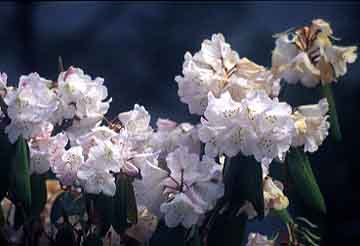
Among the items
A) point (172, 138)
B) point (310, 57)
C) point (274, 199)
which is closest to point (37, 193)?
point (172, 138)

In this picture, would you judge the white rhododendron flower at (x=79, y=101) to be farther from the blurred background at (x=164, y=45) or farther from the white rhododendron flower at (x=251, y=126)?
the blurred background at (x=164, y=45)

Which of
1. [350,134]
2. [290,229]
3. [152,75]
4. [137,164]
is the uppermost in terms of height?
[152,75]

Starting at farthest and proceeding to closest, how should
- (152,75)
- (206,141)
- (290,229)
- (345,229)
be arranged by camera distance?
(152,75), (345,229), (290,229), (206,141)

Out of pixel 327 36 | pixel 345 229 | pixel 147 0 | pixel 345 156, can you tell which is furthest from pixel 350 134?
pixel 327 36

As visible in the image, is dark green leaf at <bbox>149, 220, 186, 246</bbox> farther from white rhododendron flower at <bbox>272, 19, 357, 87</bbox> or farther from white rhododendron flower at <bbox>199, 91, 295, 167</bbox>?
white rhododendron flower at <bbox>272, 19, 357, 87</bbox>

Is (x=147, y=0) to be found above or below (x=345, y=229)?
above

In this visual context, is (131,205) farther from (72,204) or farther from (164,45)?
(164,45)

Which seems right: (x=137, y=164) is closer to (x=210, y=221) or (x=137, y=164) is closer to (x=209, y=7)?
(x=210, y=221)
